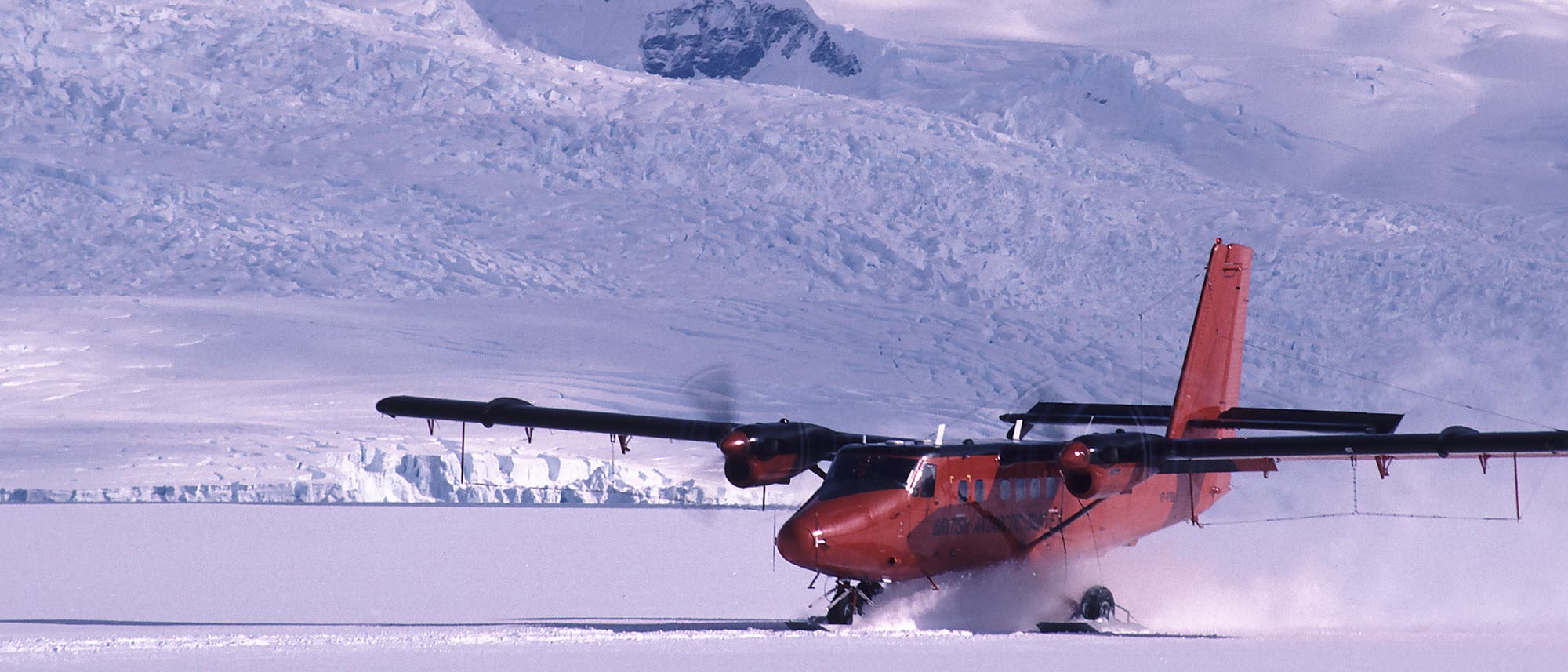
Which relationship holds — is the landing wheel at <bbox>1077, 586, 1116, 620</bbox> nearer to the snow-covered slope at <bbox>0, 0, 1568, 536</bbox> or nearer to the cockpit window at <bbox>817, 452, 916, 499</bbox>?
the cockpit window at <bbox>817, 452, 916, 499</bbox>

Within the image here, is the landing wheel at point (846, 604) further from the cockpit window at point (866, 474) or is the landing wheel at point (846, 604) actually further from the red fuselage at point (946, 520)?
the cockpit window at point (866, 474)

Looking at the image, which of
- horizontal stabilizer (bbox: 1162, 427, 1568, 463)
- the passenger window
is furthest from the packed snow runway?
horizontal stabilizer (bbox: 1162, 427, 1568, 463)

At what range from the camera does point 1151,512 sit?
1770cm

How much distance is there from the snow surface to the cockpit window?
11284 mm

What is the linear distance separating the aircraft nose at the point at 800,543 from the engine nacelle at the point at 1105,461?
241cm

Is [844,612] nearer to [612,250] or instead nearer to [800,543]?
[800,543]

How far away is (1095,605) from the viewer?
1597 cm

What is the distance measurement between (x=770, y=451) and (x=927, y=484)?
1612 millimetres

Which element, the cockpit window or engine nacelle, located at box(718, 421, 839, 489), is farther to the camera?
engine nacelle, located at box(718, 421, 839, 489)

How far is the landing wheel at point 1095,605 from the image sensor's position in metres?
16.0

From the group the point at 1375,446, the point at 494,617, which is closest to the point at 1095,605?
the point at 1375,446

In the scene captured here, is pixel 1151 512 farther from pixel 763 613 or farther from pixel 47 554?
pixel 47 554

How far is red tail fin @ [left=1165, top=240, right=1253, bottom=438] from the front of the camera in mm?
17984

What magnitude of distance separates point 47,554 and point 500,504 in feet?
69.7
